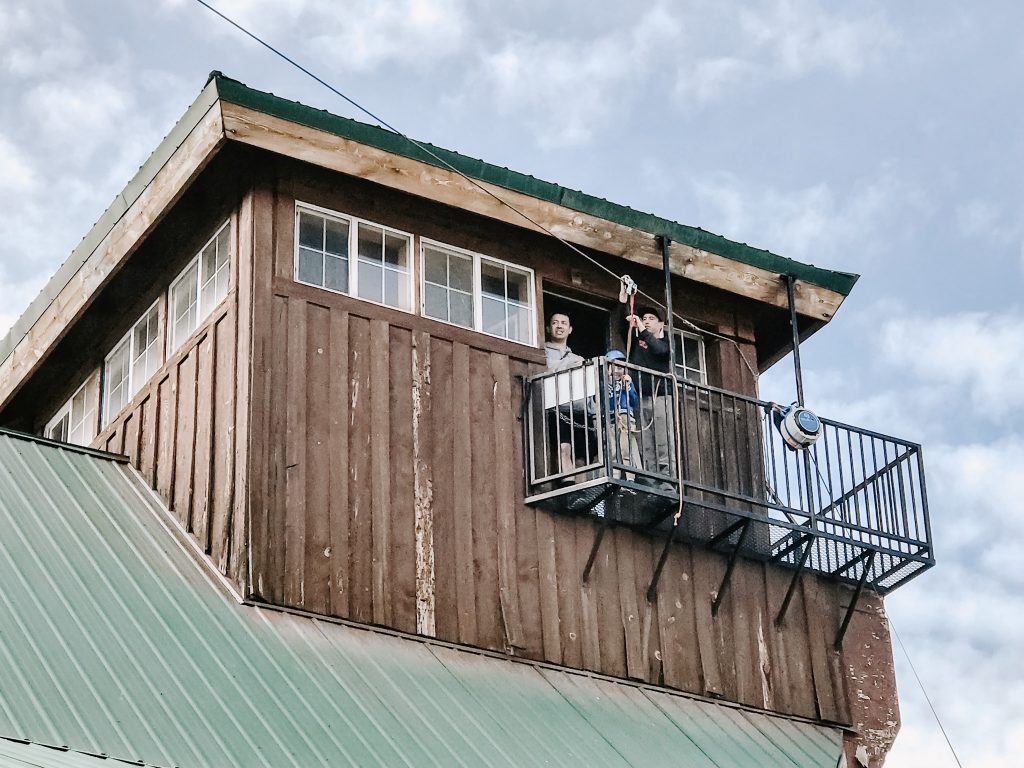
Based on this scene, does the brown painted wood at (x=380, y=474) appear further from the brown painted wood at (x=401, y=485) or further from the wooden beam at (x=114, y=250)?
the wooden beam at (x=114, y=250)

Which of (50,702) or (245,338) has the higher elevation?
(245,338)

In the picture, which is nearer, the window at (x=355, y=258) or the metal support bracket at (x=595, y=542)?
the window at (x=355, y=258)

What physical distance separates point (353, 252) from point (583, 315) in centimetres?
394

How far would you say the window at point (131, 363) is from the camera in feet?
64.0

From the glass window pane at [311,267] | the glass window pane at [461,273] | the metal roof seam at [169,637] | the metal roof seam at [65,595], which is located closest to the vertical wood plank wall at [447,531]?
the glass window pane at [311,267]

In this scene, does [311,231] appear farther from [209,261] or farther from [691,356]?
[691,356]

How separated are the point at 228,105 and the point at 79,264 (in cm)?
350

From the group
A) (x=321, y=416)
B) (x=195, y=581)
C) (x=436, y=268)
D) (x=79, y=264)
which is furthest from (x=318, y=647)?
(x=79, y=264)

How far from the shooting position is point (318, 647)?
1571cm

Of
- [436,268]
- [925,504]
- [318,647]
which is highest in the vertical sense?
[436,268]

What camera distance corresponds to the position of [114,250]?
19188 mm

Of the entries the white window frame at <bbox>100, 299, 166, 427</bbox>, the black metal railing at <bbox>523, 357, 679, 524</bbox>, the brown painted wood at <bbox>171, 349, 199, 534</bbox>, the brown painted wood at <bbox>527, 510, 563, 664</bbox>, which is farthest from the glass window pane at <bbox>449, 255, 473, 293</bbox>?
the white window frame at <bbox>100, 299, 166, 427</bbox>

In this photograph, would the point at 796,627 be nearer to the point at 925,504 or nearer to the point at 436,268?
the point at 925,504

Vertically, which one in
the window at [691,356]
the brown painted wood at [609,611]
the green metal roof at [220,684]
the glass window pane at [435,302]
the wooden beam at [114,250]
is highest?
the wooden beam at [114,250]
